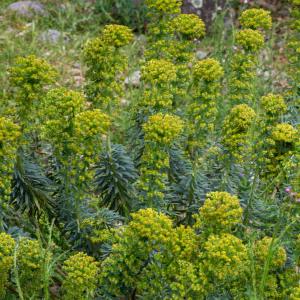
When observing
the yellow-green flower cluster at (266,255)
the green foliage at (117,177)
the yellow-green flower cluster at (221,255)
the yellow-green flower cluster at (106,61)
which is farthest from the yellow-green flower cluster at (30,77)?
the yellow-green flower cluster at (266,255)

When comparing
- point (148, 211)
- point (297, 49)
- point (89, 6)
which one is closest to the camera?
point (148, 211)

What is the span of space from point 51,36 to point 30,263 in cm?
486

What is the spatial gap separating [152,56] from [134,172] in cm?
72

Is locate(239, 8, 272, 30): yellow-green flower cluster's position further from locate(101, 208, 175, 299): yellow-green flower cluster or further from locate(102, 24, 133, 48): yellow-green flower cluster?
locate(101, 208, 175, 299): yellow-green flower cluster

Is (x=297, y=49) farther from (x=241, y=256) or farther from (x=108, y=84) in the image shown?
(x=241, y=256)

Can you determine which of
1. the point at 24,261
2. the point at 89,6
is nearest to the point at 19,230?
the point at 24,261

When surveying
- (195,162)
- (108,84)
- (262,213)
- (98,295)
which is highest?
(108,84)

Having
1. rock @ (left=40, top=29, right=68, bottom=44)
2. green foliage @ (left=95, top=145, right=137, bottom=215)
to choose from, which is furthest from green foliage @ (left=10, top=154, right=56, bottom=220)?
rock @ (left=40, top=29, right=68, bottom=44)

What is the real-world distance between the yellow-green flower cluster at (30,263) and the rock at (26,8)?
5223 millimetres

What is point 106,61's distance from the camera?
3539mm

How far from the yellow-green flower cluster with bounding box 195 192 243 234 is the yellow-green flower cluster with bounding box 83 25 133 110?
3.32ft

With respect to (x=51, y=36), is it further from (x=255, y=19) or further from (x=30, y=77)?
(x=30, y=77)

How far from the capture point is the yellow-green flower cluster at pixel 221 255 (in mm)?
2762

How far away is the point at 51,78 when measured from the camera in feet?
11.2
